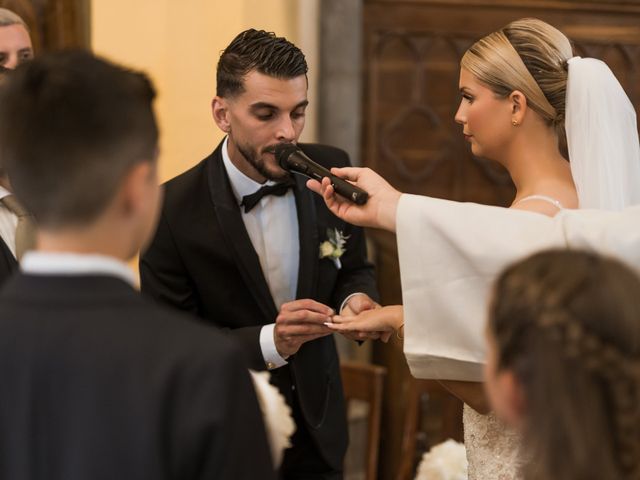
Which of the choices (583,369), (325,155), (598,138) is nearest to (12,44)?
(325,155)

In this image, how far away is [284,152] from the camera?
2.89 meters

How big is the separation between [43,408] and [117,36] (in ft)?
13.2

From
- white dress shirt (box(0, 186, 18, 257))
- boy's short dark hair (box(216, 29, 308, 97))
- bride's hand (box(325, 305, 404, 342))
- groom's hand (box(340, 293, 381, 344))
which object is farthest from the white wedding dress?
white dress shirt (box(0, 186, 18, 257))

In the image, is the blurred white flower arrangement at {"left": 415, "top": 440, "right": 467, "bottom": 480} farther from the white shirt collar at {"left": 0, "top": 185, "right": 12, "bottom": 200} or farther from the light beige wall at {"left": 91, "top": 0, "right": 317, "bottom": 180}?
the light beige wall at {"left": 91, "top": 0, "right": 317, "bottom": 180}

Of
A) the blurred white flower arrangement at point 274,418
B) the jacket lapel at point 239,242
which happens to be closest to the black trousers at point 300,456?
the jacket lapel at point 239,242

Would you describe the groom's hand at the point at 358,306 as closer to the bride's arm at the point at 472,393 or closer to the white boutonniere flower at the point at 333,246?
the white boutonniere flower at the point at 333,246

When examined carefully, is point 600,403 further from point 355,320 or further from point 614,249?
point 355,320

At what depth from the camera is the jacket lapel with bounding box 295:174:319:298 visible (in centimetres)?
306

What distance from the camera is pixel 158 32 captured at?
16.9ft

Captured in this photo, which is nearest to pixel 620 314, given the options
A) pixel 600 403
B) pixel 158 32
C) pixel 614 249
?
pixel 600 403

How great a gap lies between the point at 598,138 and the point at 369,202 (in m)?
0.68

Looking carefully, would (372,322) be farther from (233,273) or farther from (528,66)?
(528,66)

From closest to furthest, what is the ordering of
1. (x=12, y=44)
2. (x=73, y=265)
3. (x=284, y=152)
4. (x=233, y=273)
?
(x=73, y=265)
(x=284, y=152)
(x=233, y=273)
(x=12, y=44)

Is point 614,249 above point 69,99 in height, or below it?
below
